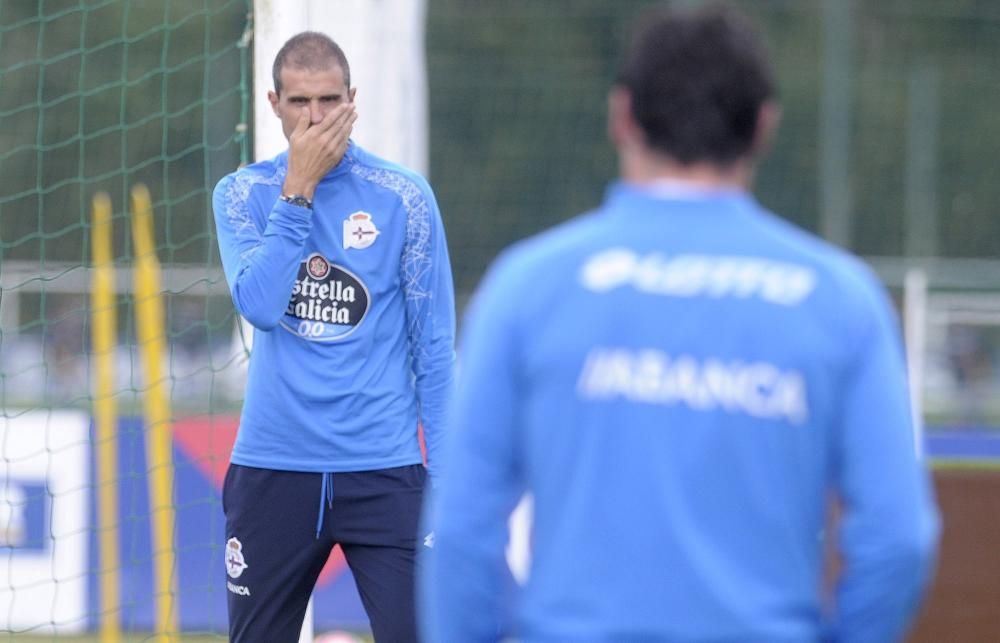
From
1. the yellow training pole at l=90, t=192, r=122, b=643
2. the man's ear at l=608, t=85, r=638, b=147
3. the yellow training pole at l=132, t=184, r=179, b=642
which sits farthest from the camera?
the yellow training pole at l=90, t=192, r=122, b=643

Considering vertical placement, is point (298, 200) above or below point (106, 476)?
above

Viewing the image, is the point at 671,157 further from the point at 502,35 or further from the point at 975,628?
the point at 502,35

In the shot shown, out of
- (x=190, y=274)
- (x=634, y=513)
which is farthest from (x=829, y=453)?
(x=190, y=274)

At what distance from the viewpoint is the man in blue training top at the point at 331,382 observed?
12.2 ft

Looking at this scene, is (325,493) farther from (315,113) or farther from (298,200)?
(315,113)

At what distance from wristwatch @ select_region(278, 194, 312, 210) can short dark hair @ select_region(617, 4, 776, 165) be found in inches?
70.6

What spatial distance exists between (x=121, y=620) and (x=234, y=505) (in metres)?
4.48

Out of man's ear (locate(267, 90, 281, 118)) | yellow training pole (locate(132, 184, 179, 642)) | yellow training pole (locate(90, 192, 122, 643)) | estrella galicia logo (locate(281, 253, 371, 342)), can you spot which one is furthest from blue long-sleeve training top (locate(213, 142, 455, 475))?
yellow training pole (locate(90, 192, 122, 643))

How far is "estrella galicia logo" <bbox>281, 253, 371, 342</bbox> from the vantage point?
3.75 m

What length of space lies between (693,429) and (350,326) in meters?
2.00

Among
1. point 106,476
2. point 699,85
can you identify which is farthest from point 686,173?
point 106,476

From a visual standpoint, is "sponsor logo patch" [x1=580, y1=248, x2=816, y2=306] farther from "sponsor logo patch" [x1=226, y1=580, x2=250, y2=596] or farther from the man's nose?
"sponsor logo patch" [x1=226, y1=580, x2=250, y2=596]

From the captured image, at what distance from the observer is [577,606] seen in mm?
1866

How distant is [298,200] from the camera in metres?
3.63
